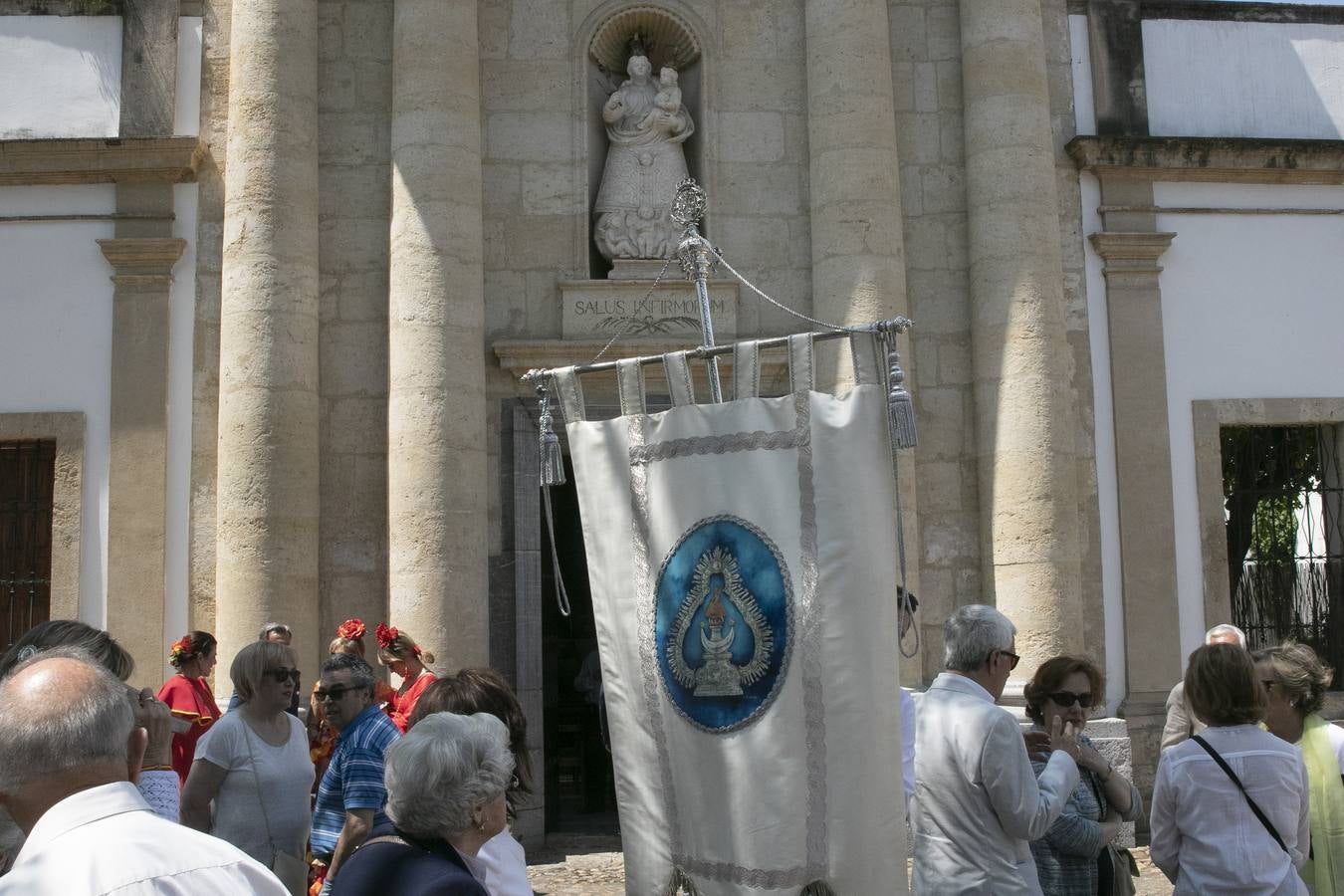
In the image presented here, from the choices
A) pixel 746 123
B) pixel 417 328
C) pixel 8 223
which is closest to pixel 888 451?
pixel 417 328

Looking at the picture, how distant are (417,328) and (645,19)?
2921 mm

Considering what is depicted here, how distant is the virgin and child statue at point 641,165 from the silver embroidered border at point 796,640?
5.31 m

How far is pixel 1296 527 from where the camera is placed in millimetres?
10867

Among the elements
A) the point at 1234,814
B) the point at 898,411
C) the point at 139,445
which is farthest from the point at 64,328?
the point at 1234,814

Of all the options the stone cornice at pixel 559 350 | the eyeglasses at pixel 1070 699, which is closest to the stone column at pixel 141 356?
the stone cornice at pixel 559 350

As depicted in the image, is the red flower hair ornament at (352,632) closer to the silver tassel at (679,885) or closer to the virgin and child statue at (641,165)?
the silver tassel at (679,885)

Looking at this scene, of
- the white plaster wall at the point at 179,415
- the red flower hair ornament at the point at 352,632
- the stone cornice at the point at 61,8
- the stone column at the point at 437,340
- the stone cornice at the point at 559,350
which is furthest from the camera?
the stone cornice at the point at 61,8

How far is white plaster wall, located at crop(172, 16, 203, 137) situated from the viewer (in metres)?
9.54

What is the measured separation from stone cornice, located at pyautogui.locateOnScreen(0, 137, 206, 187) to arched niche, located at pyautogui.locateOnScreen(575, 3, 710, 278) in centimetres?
264

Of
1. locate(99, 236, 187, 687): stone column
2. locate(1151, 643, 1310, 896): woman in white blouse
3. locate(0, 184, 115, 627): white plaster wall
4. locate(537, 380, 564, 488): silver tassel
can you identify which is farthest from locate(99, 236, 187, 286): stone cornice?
locate(1151, 643, 1310, 896): woman in white blouse

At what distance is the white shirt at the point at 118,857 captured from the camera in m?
1.91

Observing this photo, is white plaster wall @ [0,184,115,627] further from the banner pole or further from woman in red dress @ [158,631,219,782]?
the banner pole

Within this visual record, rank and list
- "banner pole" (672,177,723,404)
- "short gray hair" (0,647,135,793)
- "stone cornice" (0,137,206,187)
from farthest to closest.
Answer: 1. "stone cornice" (0,137,206,187)
2. "banner pole" (672,177,723,404)
3. "short gray hair" (0,647,135,793)

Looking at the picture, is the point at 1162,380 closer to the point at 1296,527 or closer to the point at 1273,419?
the point at 1273,419
